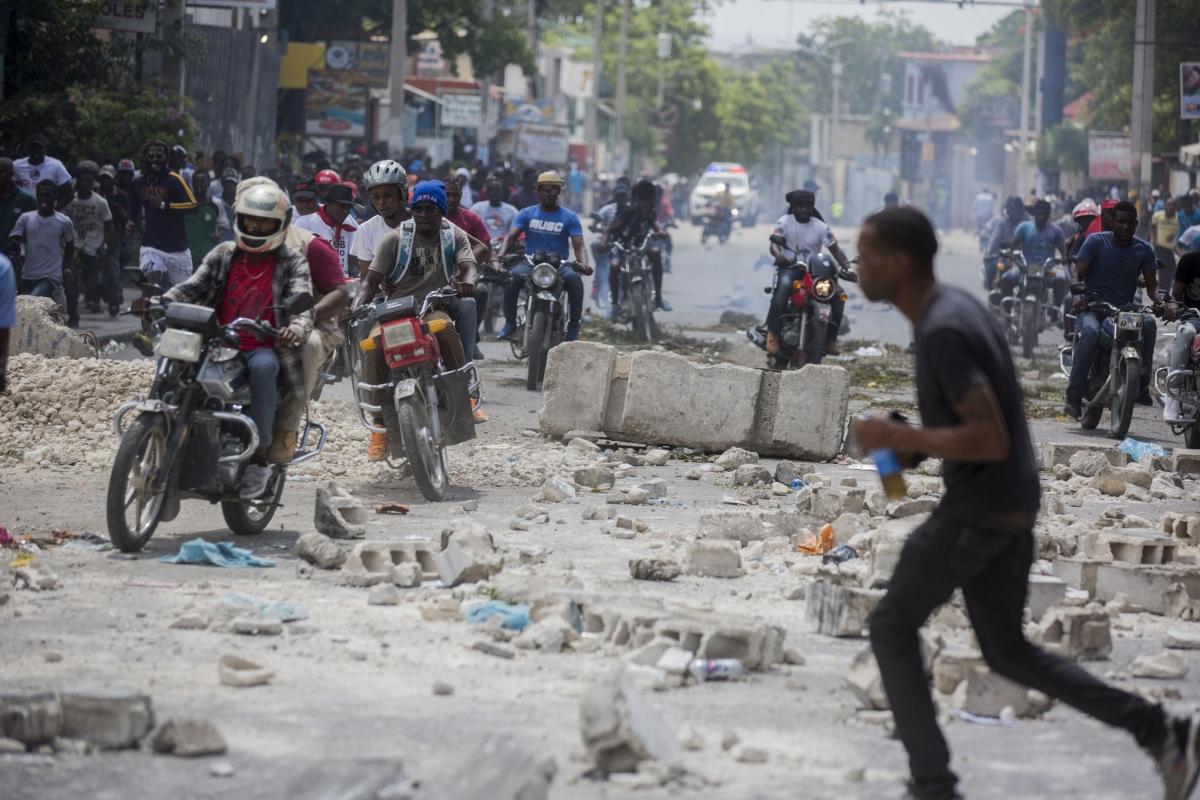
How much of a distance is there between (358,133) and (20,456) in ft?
103

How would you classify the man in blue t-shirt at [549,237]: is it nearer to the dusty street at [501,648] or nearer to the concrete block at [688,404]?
the concrete block at [688,404]

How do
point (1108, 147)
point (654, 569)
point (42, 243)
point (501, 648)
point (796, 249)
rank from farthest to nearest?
point (1108, 147) → point (42, 243) → point (796, 249) → point (654, 569) → point (501, 648)

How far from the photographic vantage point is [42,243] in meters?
17.6

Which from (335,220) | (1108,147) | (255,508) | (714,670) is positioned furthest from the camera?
(1108,147)

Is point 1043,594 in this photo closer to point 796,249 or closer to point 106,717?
point 106,717

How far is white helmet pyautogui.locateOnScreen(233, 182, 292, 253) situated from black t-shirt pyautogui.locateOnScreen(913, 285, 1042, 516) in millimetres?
4253

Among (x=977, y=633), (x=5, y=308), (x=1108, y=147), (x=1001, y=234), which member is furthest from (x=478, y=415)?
(x=1108, y=147)

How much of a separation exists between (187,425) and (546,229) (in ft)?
27.8

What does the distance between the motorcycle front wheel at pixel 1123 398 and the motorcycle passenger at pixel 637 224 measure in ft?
24.7

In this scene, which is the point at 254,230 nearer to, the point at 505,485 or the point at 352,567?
the point at 352,567

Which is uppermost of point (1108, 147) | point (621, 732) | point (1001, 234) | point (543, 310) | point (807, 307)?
point (1108, 147)

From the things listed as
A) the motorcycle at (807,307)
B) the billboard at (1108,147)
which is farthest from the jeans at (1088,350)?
the billboard at (1108,147)

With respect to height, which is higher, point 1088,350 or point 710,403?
point 1088,350

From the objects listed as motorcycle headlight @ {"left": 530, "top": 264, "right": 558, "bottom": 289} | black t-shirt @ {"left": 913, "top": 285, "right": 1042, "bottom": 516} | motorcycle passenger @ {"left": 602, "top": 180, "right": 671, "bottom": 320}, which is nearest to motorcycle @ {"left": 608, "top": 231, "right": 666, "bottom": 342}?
motorcycle passenger @ {"left": 602, "top": 180, "right": 671, "bottom": 320}
